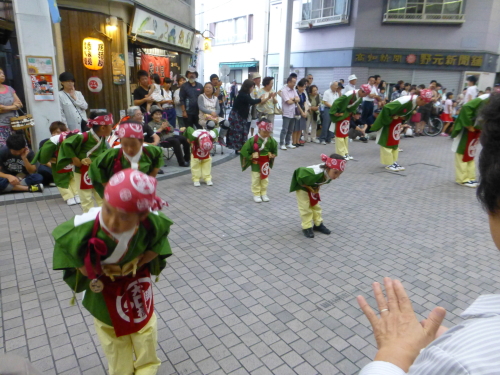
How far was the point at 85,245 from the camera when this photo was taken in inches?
77.4

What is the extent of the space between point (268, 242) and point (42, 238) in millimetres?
2921

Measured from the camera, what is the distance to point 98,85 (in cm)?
926

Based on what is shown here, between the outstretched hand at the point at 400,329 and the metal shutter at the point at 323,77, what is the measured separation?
19.5m

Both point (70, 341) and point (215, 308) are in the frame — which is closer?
point (70, 341)

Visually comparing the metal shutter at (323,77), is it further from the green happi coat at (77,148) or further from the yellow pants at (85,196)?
the yellow pants at (85,196)

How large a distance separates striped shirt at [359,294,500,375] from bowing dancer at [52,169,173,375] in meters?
1.39

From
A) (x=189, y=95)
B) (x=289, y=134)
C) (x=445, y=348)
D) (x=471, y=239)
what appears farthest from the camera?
(x=289, y=134)

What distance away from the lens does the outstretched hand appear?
111 centimetres

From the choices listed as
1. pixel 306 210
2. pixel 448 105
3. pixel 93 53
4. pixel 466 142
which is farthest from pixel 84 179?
pixel 448 105

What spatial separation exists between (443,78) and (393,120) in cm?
1282

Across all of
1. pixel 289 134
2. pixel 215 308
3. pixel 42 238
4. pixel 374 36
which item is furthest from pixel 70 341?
pixel 374 36

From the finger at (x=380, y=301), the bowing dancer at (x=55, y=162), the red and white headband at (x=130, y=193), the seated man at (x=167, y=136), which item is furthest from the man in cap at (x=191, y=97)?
the finger at (x=380, y=301)

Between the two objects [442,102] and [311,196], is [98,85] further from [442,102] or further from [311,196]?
[442,102]

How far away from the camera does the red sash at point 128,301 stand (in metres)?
2.15
